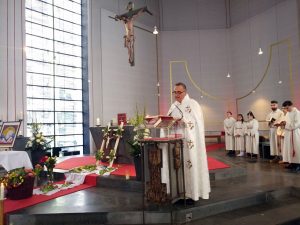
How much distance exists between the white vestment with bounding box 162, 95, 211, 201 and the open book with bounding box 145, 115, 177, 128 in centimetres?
34

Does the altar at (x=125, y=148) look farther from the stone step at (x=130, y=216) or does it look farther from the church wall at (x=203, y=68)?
the church wall at (x=203, y=68)

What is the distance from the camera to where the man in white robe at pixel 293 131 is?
6762 millimetres

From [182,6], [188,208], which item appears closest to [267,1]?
[182,6]

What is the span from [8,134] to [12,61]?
4.02 metres

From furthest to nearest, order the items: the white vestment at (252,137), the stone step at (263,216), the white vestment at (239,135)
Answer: the white vestment at (239,135), the white vestment at (252,137), the stone step at (263,216)

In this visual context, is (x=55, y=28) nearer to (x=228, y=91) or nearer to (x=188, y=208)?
(x=228, y=91)

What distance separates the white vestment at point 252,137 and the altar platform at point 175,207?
3816 millimetres

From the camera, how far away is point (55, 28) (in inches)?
431

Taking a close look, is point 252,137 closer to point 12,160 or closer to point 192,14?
point 12,160

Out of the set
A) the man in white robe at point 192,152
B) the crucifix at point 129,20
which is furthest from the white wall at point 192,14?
the man in white robe at point 192,152

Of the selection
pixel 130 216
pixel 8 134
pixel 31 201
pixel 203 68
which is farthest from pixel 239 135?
pixel 31 201

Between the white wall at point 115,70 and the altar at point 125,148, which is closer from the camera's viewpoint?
the altar at point 125,148

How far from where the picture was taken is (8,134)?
554 centimetres

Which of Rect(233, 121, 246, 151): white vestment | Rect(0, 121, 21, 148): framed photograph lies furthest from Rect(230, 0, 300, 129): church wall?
Rect(0, 121, 21, 148): framed photograph
